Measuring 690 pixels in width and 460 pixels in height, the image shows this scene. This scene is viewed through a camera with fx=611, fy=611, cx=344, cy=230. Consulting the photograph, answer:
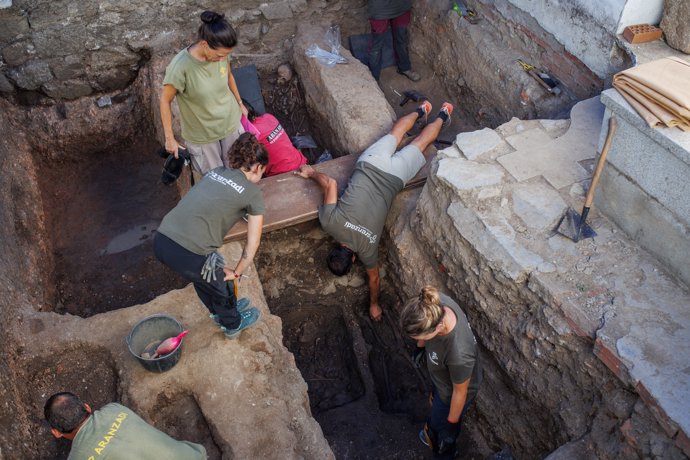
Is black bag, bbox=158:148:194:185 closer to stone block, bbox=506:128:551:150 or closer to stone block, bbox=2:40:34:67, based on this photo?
stone block, bbox=2:40:34:67

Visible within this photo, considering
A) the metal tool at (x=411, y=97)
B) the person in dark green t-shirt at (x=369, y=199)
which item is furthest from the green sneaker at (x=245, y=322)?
the metal tool at (x=411, y=97)

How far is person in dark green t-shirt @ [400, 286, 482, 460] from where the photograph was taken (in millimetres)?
3373

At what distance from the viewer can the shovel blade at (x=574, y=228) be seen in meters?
4.18

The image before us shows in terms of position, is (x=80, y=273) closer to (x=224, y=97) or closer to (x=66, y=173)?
(x=66, y=173)

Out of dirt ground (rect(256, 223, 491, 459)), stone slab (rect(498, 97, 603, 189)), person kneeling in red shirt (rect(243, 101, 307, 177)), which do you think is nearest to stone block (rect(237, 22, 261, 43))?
person kneeling in red shirt (rect(243, 101, 307, 177))

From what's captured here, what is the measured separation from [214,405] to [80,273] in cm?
241

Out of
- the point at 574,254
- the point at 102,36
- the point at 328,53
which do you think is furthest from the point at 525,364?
the point at 102,36

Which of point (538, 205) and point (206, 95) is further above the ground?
point (206, 95)

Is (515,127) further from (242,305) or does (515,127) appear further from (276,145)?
(242,305)

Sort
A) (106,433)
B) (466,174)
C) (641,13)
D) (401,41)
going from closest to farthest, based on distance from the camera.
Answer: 1. (106,433)
2. (466,174)
3. (641,13)
4. (401,41)

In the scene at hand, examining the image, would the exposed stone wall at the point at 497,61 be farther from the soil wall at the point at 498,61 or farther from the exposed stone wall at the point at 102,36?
the exposed stone wall at the point at 102,36

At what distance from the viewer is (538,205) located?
440 cm

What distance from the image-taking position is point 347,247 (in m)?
4.96

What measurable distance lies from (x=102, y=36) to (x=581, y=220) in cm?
490
